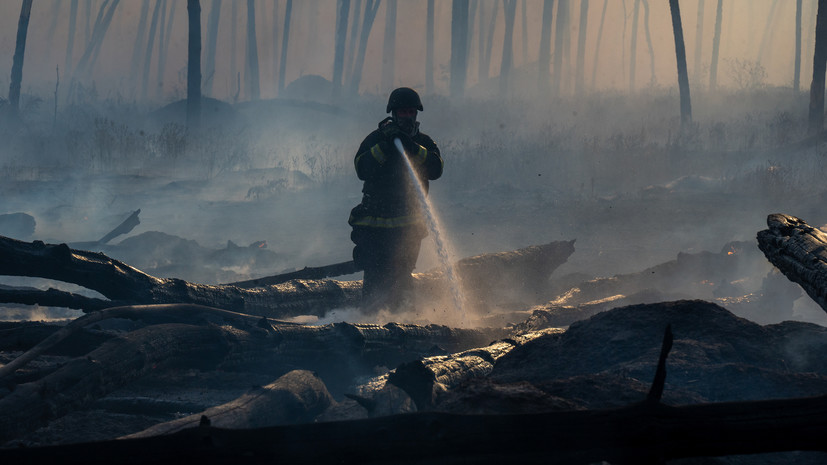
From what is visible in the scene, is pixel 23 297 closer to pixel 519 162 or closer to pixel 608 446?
pixel 608 446

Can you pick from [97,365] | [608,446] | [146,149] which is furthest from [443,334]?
[146,149]

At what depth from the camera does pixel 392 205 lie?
608 cm

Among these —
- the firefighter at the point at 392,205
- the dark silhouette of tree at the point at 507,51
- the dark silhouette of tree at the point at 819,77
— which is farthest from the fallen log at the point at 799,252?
the dark silhouette of tree at the point at 507,51

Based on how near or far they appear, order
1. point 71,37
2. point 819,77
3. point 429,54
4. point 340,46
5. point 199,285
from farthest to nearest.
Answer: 1. point 71,37
2. point 429,54
3. point 340,46
4. point 819,77
5. point 199,285

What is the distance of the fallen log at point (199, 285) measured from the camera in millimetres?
3891

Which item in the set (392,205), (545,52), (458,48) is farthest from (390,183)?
(545,52)

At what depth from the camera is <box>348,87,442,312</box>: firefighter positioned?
18.8 feet

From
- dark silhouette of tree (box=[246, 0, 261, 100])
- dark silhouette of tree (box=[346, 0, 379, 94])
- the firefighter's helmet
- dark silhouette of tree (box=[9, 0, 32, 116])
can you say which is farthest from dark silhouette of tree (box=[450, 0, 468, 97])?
the firefighter's helmet

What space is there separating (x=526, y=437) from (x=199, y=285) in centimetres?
368

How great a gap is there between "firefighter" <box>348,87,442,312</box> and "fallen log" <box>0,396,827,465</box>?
4172 mm

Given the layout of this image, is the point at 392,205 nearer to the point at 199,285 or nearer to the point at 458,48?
the point at 199,285

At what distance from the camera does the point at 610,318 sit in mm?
3799

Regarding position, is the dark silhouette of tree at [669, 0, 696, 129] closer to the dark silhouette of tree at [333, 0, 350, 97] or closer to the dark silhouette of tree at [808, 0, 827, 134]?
the dark silhouette of tree at [808, 0, 827, 134]

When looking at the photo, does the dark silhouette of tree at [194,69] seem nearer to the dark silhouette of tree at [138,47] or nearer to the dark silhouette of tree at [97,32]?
the dark silhouette of tree at [97,32]
